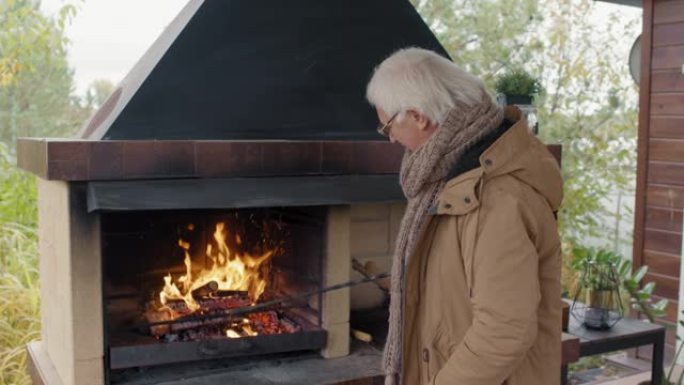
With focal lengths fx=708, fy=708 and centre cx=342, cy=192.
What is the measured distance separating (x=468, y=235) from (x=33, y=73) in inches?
235

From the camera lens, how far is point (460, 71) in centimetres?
182

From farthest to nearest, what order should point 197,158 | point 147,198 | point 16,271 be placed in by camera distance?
point 16,271 → point 197,158 → point 147,198

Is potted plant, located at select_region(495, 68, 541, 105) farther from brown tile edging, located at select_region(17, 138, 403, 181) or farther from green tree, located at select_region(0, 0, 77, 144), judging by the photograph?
green tree, located at select_region(0, 0, 77, 144)

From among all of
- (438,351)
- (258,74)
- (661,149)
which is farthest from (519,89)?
(661,149)

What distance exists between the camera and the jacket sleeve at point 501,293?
1.61 metres

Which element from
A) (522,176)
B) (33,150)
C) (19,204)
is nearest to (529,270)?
(522,176)

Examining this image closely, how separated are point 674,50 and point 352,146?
2.85 m

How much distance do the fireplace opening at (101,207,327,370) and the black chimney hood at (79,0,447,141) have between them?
409 millimetres

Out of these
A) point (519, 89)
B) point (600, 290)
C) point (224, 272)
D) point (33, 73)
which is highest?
point (33, 73)

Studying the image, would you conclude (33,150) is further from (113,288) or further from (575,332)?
(575,332)

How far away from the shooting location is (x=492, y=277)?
1.62 m

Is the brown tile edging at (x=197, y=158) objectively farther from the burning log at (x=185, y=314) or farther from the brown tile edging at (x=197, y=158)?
the burning log at (x=185, y=314)

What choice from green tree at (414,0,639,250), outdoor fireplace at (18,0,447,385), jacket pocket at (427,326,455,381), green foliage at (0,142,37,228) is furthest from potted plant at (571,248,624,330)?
green foliage at (0,142,37,228)

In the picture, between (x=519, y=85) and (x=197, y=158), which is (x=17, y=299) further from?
(x=519, y=85)
